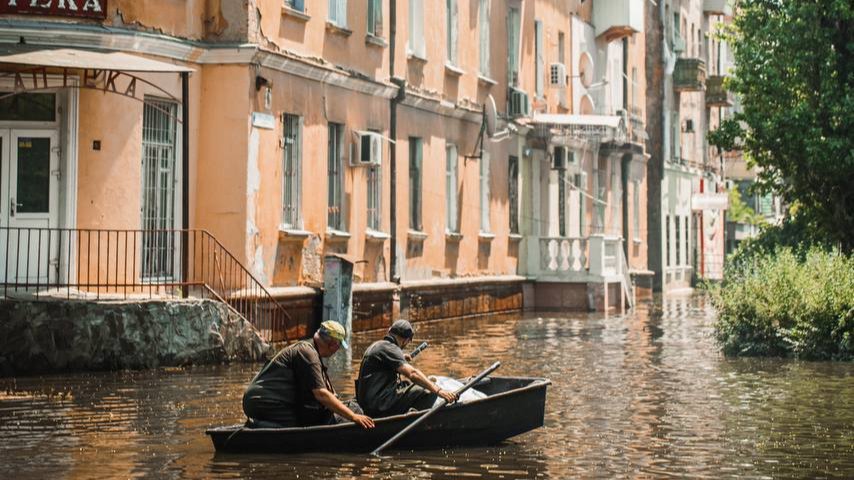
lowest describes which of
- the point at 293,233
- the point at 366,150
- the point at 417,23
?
the point at 293,233

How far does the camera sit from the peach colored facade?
2489cm

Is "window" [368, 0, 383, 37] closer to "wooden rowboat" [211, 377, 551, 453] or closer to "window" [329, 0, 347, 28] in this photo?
"window" [329, 0, 347, 28]

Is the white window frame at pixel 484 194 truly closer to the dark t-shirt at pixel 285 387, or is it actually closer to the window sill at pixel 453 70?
the window sill at pixel 453 70

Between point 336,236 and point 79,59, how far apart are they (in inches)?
336

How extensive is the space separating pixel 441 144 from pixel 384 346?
2171 centimetres

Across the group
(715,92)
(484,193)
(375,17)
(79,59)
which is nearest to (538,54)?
(484,193)

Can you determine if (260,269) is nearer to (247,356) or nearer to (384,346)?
(247,356)

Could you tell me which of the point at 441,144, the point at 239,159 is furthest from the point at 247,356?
the point at 441,144

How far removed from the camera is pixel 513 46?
1670 inches

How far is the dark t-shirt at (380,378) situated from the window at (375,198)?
17.2m

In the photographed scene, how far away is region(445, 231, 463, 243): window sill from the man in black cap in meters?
21.6

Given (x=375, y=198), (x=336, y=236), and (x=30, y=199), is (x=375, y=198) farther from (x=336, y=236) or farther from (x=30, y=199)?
(x=30, y=199)

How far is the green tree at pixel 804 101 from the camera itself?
1268 inches

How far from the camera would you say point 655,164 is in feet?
189
